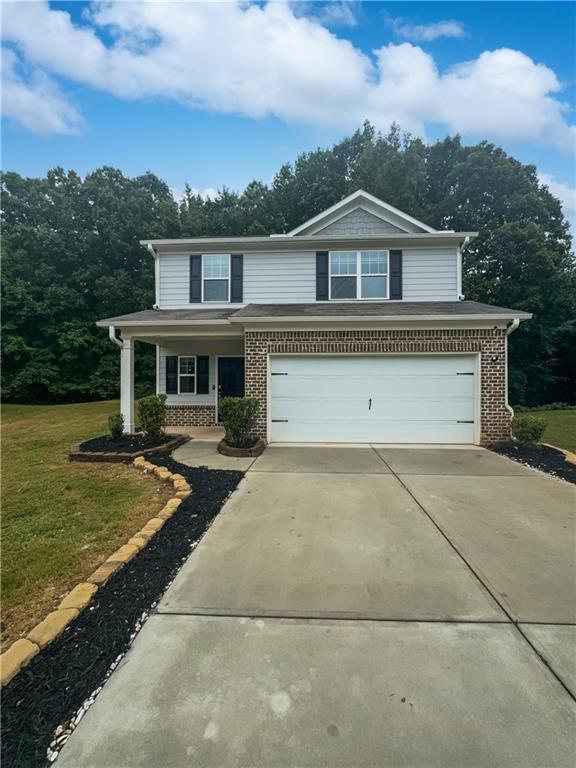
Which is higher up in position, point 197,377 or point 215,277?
point 215,277

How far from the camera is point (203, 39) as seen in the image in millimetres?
7777

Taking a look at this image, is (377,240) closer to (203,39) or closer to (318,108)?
(203,39)

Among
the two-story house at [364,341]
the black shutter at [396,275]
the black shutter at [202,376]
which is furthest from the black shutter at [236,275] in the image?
the black shutter at [396,275]

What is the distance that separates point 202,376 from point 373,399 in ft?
17.2

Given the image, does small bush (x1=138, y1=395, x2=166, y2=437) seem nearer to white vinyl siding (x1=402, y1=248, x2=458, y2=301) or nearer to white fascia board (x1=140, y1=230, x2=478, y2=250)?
white fascia board (x1=140, y1=230, x2=478, y2=250)

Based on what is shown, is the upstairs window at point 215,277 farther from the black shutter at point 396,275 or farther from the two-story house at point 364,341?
the black shutter at point 396,275

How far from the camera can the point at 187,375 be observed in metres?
11.3

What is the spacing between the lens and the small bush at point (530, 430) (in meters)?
7.63

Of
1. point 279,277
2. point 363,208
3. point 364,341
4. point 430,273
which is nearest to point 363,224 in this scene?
point 363,208

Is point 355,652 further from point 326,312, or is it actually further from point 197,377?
point 197,377

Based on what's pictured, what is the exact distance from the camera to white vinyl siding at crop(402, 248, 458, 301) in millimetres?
10570

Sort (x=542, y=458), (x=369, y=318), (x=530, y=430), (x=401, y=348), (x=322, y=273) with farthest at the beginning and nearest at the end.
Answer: (x=322, y=273)
(x=401, y=348)
(x=369, y=318)
(x=530, y=430)
(x=542, y=458)

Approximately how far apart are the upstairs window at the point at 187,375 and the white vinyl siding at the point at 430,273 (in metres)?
6.59

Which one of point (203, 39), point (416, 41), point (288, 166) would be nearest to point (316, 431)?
point (203, 39)
